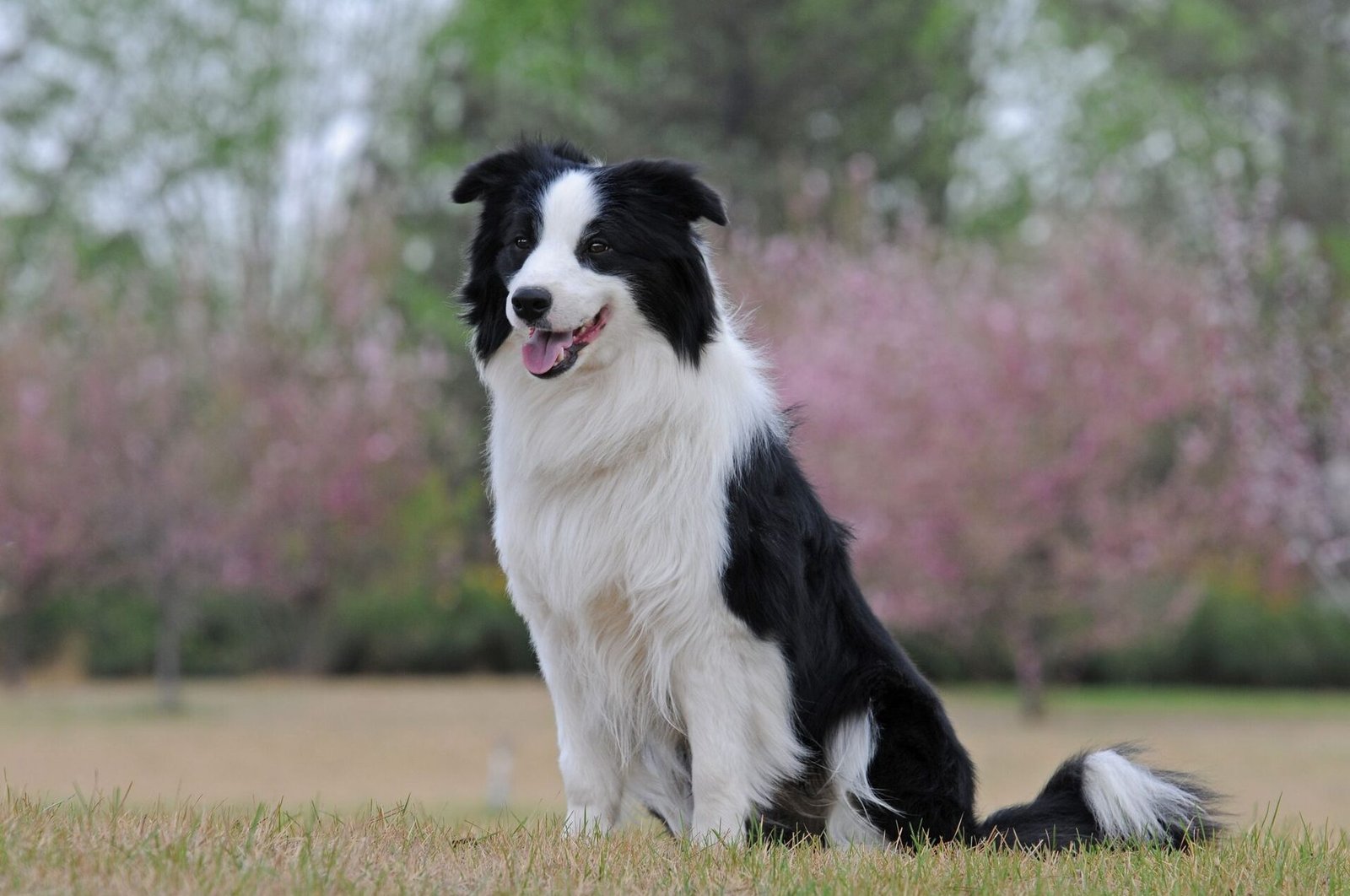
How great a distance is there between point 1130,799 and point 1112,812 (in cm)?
7

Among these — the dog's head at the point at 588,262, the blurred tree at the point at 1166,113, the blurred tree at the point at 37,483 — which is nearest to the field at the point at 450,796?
the dog's head at the point at 588,262

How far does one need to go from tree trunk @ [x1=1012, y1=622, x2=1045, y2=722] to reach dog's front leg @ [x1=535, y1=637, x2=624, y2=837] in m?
14.0

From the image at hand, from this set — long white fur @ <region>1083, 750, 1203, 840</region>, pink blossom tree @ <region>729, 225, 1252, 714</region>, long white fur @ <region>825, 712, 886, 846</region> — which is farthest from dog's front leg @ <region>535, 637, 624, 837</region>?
pink blossom tree @ <region>729, 225, 1252, 714</region>

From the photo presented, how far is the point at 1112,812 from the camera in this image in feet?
15.8

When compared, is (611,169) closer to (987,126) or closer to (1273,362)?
(1273,362)

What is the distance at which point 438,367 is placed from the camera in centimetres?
2345

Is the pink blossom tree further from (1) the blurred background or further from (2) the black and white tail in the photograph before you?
(2) the black and white tail

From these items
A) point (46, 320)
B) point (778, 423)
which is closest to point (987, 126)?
point (46, 320)

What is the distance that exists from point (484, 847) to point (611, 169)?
2.07 meters

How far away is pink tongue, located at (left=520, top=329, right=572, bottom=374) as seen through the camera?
4.55 meters

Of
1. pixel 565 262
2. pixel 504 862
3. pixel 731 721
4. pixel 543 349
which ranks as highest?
pixel 565 262

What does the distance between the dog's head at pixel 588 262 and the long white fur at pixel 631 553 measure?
0.01 metres

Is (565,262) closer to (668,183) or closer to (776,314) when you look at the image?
(668,183)

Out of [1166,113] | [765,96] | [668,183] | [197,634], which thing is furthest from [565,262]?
[1166,113]
